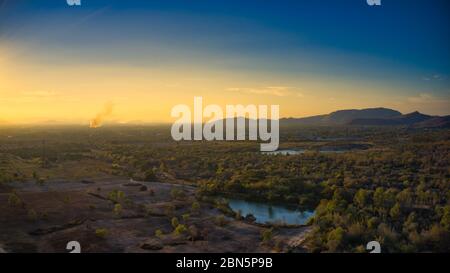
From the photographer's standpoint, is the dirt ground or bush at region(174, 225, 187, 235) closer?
the dirt ground

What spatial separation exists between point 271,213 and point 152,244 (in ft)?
20.8

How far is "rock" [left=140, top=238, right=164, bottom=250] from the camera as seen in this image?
10781 millimetres

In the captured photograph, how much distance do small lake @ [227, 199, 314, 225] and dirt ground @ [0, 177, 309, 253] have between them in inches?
56.4

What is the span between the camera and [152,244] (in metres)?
11.0

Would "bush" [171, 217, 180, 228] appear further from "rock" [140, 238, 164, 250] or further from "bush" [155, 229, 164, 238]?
"rock" [140, 238, 164, 250]

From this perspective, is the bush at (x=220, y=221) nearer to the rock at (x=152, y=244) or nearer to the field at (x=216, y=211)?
the field at (x=216, y=211)

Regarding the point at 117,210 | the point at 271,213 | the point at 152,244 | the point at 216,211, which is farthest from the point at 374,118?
the point at 152,244

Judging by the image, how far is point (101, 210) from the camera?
14.2 meters

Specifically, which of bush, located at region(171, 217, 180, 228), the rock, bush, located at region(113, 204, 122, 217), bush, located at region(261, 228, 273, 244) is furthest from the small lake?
bush, located at region(113, 204, 122, 217)

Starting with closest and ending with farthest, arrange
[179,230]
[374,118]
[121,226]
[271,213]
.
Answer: [179,230] → [121,226] → [271,213] → [374,118]

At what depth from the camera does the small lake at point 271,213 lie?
14.6m

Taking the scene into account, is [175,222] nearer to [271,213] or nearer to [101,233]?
[101,233]

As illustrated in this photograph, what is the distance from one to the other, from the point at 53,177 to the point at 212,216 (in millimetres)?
11091
